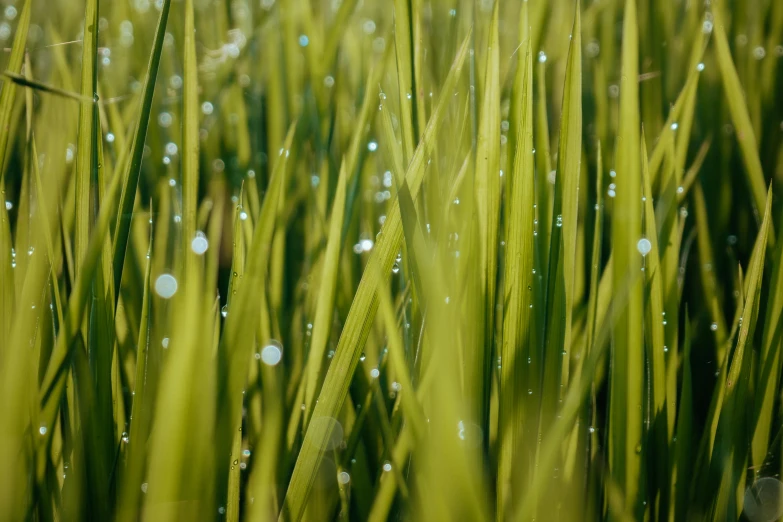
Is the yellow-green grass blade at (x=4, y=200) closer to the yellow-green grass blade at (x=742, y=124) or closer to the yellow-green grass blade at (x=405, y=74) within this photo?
the yellow-green grass blade at (x=405, y=74)

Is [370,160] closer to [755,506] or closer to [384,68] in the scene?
[384,68]

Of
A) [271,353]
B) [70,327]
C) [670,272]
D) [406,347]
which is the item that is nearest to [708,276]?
[670,272]

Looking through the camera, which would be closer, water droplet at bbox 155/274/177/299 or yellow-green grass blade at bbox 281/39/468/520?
yellow-green grass blade at bbox 281/39/468/520

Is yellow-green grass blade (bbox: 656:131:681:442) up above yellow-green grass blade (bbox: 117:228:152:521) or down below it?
above

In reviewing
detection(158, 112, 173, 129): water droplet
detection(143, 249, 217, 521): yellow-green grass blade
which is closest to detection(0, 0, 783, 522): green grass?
detection(143, 249, 217, 521): yellow-green grass blade

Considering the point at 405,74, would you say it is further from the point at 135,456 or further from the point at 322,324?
the point at 135,456

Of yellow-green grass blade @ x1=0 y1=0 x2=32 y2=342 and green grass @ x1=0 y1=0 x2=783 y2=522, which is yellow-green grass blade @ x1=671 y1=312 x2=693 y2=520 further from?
yellow-green grass blade @ x1=0 y1=0 x2=32 y2=342

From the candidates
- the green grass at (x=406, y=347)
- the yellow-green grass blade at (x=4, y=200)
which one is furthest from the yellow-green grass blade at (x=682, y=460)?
the yellow-green grass blade at (x=4, y=200)
